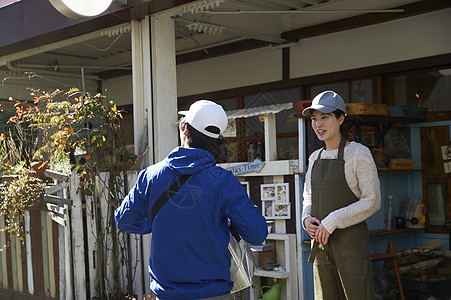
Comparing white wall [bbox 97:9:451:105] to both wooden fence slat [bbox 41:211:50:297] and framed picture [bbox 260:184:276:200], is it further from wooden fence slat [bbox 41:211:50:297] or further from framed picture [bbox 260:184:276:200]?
wooden fence slat [bbox 41:211:50:297]

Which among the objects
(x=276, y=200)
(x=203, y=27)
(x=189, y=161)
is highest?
(x=203, y=27)

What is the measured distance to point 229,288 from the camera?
310 centimetres

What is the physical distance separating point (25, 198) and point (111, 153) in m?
1.14

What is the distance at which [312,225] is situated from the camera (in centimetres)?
396

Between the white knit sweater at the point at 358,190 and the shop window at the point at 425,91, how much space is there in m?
3.22

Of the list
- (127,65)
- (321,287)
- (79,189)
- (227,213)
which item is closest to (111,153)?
(79,189)

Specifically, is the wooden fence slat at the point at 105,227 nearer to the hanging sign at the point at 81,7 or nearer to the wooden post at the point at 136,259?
the wooden post at the point at 136,259

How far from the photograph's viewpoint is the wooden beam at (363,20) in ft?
21.4

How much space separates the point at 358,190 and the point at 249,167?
185 centimetres

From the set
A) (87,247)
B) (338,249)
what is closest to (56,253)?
(87,247)

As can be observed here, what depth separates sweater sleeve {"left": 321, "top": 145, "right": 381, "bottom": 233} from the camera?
12.4ft

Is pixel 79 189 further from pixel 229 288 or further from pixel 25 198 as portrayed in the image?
pixel 229 288

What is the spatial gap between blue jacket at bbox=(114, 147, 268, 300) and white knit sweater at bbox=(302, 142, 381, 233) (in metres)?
0.94

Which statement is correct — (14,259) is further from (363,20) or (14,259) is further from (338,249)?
(363,20)
